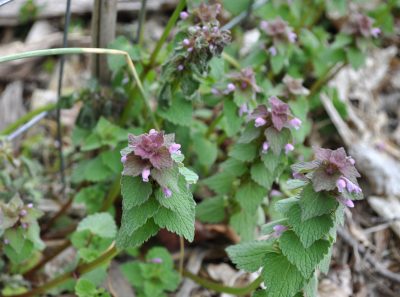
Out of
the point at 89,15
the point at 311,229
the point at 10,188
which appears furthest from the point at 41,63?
the point at 311,229

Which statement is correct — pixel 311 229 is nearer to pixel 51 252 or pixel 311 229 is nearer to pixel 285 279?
pixel 285 279

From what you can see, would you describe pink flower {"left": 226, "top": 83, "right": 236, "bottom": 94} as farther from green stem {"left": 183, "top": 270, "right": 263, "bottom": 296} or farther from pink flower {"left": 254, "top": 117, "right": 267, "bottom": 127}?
green stem {"left": 183, "top": 270, "right": 263, "bottom": 296}

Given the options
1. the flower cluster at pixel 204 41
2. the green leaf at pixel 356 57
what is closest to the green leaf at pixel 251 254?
the flower cluster at pixel 204 41

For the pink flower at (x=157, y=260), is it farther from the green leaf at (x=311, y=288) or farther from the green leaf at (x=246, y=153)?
the green leaf at (x=311, y=288)

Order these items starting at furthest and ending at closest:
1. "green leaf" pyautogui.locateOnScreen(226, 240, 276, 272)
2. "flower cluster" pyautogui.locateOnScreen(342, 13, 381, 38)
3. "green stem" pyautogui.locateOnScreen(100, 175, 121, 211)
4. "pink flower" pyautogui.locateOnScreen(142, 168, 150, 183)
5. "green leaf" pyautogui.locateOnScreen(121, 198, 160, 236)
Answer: "flower cluster" pyautogui.locateOnScreen(342, 13, 381, 38), "green stem" pyautogui.locateOnScreen(100, 175, 121, 211), "green leaf" pyautogui.locateOnScreen(226, 240, 276, 272), "green leaf" pyautogui.locateOnScreen(121, 198, 160, 236), "pink flower" pyautogui.locateOnScreen(142, 168, 150, 183)

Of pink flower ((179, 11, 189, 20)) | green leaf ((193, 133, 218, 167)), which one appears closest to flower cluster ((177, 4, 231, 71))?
pink flower ((179, 11, 189, 20))
